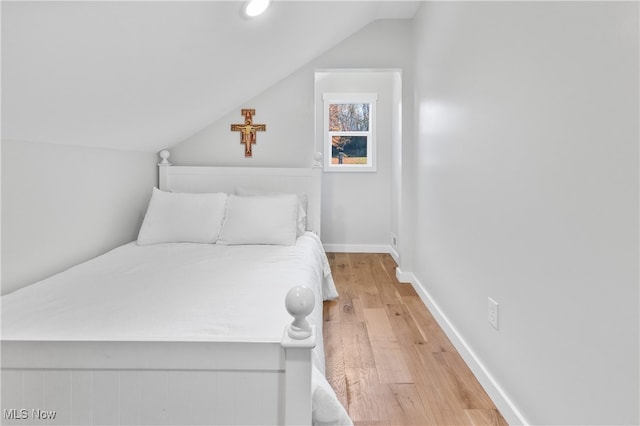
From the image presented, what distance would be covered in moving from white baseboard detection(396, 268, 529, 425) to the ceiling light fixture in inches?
81.7

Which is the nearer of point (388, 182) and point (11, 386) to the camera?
point (11, 386)

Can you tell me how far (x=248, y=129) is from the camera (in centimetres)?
334

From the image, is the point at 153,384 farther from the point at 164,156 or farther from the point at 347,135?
the point at 347,135

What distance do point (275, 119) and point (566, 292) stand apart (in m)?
2.64

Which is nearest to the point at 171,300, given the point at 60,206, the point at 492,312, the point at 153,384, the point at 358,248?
the point at 153,384

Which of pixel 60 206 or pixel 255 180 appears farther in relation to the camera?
Result: pixel 255 180

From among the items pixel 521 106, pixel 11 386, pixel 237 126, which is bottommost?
pixel 11 386

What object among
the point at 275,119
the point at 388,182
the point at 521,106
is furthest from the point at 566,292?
the point at 388,182

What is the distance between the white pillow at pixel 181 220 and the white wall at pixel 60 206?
0.72ft

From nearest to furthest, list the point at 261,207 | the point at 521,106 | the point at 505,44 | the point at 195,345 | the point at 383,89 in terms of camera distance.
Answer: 1. the point at 195,345
2. the point at 521,106
3. the point at 505,44
4. the point at 261,207
5. the point at 383,89

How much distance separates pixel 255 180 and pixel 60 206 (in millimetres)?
1491

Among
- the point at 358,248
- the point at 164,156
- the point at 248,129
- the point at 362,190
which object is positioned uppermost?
the point at 248,129

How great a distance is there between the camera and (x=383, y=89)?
471cm

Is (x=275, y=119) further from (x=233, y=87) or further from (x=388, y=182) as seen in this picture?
(x=388, y=182)
